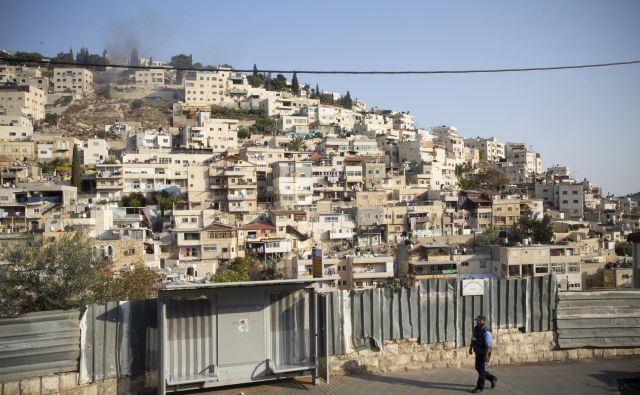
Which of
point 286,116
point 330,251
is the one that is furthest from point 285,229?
point 286,116

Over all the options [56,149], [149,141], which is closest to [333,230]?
[149,141]

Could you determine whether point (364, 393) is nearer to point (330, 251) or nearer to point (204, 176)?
point (330, 251)

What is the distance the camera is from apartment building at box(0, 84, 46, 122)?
8069cm

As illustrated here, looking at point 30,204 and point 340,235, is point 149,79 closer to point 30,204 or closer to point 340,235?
point 30,204

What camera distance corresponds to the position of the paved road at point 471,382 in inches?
274

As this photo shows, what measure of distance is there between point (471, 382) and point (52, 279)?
6.66 meters

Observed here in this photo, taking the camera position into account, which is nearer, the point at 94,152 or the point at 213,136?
the point at 94,152

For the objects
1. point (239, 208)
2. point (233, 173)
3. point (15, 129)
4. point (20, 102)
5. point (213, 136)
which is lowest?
point (239, 208)

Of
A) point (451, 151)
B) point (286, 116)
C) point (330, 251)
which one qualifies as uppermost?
point (286, 116)

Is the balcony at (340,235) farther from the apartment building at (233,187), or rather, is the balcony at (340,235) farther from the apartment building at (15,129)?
the apartment building at (15,129)

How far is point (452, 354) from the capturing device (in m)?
8.02

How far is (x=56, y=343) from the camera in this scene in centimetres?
651

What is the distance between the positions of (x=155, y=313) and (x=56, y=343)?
3.92 ft

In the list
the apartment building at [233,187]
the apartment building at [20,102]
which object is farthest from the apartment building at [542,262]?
the apartment building at [20,102]
